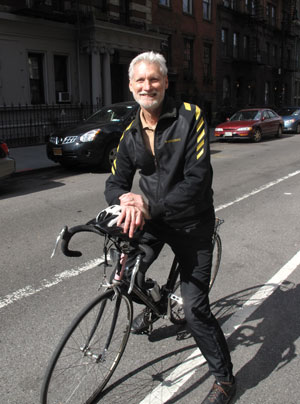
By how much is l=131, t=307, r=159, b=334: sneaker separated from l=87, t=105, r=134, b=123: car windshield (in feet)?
26.8

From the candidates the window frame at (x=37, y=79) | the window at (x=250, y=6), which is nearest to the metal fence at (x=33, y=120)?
the window frame at (x=37, y=79)

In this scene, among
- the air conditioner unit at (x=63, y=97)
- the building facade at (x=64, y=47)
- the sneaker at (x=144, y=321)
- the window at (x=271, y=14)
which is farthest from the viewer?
the window at (x=271, y=14)

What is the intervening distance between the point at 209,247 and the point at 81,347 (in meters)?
0.94

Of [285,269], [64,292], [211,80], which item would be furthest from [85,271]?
[211,80]

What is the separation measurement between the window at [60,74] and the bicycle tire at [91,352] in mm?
17522

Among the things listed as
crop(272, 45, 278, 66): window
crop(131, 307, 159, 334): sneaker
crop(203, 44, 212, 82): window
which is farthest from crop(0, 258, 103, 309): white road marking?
crop(272, 45, 278, 66): window

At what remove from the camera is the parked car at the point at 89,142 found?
9.80 metres

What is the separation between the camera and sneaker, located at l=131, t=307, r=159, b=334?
2.80 meters

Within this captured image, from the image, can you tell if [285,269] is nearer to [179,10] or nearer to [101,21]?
[101,21]

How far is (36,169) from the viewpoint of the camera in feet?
34.9

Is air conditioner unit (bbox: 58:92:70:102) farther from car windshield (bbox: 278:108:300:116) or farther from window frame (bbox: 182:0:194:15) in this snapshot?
car windshield (bbox: 278:108:300:116)

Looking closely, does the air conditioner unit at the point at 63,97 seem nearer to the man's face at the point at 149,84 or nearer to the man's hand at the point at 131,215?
the man's face at the point at 149,84

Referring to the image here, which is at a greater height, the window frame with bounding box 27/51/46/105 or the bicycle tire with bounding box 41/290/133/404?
the window frame with bounding box 27/51/46/105

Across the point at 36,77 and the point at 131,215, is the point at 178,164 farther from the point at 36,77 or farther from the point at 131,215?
the point at 36,77
